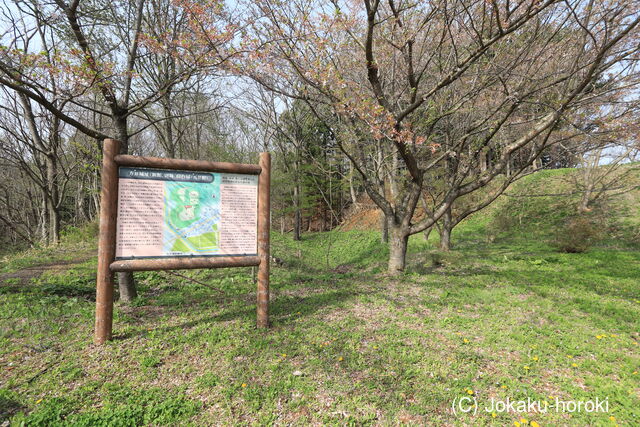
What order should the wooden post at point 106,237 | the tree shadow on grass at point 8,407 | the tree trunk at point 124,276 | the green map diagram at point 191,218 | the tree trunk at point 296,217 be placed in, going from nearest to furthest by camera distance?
the tree shadow on grass at point 8,407 → the wooden post at point 106,237 → the green map diagram at point 191,218 → the tree trunk at point 124,276 → the tree trunk at point 296,217

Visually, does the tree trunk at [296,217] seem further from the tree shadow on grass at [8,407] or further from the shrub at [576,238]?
the tree shadow on grass at [8,407]

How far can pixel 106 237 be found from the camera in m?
3.24

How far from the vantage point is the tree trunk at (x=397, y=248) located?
667cm

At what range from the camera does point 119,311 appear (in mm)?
4316

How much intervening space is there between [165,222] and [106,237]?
621 mm

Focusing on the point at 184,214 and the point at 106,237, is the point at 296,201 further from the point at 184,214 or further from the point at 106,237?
the point at 106,237

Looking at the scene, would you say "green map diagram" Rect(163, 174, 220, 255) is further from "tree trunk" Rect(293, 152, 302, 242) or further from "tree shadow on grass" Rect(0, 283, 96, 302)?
"tree trunk" Rect(293, 152, 302, 242)

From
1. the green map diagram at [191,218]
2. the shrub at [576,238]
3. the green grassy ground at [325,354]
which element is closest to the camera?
the green grassy ground at [325,354]

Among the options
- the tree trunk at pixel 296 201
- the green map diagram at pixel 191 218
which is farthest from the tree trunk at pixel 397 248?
the tree trunk at pixel 296 201

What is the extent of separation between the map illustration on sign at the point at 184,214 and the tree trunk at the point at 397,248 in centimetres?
392

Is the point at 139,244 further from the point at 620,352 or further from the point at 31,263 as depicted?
the point at 31,263

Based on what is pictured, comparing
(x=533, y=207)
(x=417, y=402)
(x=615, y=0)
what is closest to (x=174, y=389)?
(x=417, y=402)

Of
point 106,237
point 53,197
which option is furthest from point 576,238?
point 53,197

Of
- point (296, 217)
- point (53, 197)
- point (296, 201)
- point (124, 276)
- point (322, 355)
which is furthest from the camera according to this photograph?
point (296, 201)
